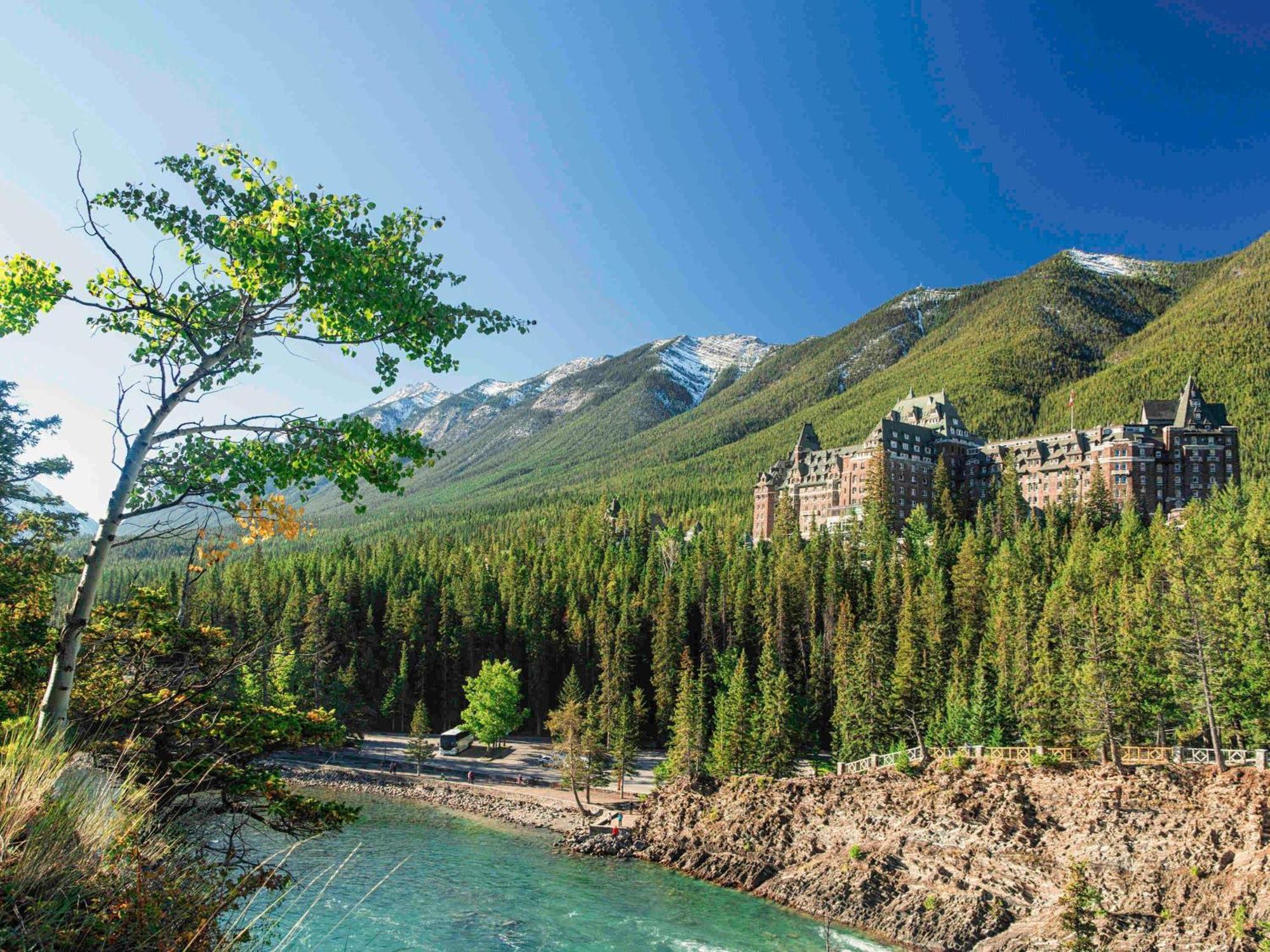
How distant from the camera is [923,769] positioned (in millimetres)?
45125

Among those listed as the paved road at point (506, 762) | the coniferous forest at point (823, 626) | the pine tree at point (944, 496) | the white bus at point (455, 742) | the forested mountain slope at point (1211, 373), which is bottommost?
the paved road at point (506, 762)

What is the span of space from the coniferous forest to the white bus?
629cm

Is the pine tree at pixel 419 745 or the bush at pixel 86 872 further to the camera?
the pine tree at pixel 419 745

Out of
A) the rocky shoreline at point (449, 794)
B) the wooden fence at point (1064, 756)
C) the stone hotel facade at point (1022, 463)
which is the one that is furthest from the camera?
the stone hotel facade at point (1022, 463)

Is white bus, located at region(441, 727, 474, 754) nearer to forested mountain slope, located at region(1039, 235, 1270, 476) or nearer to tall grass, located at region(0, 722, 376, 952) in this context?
tall grass, located at region(0, 722, 376, 952)

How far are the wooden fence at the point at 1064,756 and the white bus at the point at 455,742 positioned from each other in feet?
132

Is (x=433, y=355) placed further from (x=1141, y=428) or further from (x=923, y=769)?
(x=1141, y=428)

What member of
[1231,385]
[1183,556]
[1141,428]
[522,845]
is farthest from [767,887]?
[1231,385]

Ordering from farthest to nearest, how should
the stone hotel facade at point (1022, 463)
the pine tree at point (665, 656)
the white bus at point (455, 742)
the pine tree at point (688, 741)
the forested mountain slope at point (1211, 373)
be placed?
the forested mountain slope at point (1211, 373), the stone hotel facade at point (1022, 463), the white bus at point (455, 742), the pine tree at point (665, 656), the pine tree at point (688, 741)

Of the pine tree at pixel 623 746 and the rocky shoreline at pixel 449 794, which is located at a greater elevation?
the pine tree at pixel 623 746

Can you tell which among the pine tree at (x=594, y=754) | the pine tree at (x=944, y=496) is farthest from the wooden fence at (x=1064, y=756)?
the pine tree at (x=944, y=496)

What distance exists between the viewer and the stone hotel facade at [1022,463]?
93.0 m

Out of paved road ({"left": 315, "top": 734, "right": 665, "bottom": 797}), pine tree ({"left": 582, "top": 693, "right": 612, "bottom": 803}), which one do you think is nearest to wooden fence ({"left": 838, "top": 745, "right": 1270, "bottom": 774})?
pine tree ({"left": 582, "top": 693, "right": 612, "bottom": 803})

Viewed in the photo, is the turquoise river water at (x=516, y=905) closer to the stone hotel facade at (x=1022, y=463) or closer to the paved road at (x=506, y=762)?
the paved road at (x=506, y=762)
